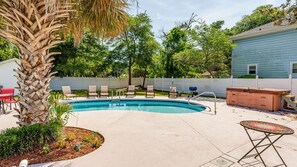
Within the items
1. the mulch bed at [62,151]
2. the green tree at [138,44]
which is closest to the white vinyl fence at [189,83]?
the green tree at [138,44]

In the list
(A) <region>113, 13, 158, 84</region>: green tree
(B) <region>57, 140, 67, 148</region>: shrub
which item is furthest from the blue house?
(B) <region>57, 140, 67, 148</region>: shrub

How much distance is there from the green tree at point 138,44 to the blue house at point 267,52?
9.13m

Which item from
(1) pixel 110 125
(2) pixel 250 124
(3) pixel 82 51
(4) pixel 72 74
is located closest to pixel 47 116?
(1) pixel 110 125

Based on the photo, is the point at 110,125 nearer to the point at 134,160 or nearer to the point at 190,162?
the point at 134,160

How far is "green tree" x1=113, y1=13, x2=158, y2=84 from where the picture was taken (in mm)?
20594

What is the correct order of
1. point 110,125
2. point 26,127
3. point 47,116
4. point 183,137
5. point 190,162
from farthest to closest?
point 110,125
point 183,137
point 47,116
point 26,127
point 190,162

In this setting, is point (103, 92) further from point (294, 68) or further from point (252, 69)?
point (294, 68)

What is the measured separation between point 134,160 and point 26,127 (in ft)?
7.82

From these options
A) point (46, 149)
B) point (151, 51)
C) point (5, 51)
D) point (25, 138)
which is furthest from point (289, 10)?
point (5, 51)

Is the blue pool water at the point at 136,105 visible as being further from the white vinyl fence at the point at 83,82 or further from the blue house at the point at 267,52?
the white vinyl fence at the point at 83,82

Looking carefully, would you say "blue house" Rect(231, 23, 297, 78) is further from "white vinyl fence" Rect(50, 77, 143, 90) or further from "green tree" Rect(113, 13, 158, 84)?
"white vinyl fence" Rect(50, 77, 143, 90)

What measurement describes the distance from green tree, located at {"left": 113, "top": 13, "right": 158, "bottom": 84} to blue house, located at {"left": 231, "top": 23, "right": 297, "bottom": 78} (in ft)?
29.9

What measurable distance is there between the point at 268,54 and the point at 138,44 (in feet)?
43.1

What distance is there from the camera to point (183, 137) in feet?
15.5
